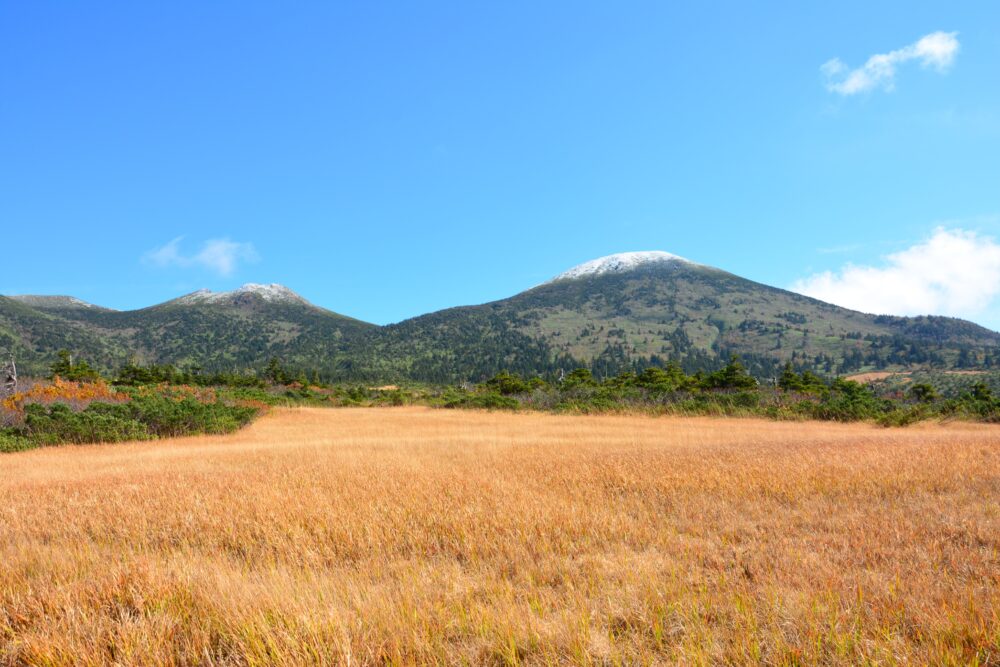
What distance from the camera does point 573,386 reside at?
148 feet

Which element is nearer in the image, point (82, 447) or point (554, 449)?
point (554, 449)

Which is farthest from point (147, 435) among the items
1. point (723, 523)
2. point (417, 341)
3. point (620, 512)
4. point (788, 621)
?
point (417, 341)

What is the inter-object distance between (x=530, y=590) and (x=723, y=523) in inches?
121

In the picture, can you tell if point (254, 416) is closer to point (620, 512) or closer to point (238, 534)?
point (238, 534)

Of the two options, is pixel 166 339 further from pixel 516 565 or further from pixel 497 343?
pixel 516 565

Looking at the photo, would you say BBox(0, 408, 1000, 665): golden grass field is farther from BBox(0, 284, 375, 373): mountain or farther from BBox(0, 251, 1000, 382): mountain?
BBox(0, 284, 375, 373): mountain

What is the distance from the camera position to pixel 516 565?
4820 mm

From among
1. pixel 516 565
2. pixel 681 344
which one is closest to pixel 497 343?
pixel 681 344

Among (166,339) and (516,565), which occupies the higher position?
(166,339)

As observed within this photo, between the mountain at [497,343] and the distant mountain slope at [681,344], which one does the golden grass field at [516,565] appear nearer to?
the mountain at [497,343]

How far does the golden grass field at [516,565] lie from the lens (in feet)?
10.5

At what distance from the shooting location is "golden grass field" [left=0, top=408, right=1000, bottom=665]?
10.5ft

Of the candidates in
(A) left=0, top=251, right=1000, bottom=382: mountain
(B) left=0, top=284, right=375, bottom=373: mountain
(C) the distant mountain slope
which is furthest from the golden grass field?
(B) left=0, top=284, right=375, bottom=373: mountain

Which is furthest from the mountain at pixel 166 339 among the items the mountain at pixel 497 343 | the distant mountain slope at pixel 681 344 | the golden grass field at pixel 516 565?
the golden grass field at pixel 516 565
